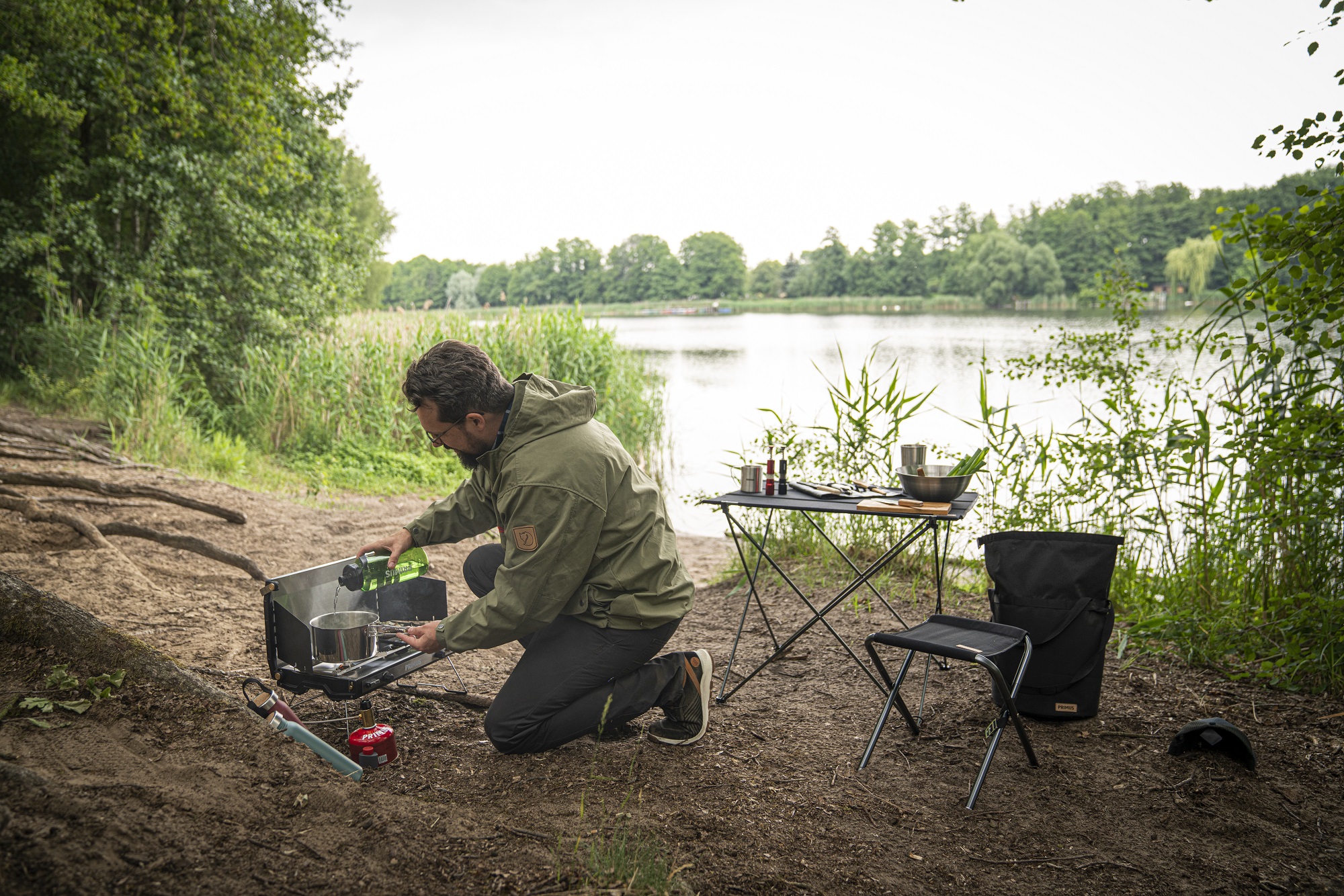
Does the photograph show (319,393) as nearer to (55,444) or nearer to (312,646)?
(55,444)

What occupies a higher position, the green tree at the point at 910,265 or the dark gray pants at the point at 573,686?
the green tree at the point at 910,265

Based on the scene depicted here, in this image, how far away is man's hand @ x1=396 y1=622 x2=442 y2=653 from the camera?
2346 mm

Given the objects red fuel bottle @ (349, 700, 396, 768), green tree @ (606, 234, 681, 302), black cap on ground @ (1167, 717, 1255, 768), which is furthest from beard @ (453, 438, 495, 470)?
green tree @ (606, 234, 681, 302)

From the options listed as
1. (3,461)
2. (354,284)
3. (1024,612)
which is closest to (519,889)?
(1024,612)

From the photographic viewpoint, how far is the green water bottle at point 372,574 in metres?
2.72

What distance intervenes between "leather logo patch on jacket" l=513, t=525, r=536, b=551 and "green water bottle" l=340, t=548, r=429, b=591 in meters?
0.65

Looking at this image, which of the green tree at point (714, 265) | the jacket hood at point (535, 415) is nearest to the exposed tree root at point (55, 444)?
the jacket hood at point (535, 415)

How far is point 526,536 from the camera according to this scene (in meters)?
2.34

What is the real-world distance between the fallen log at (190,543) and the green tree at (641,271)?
4415 cm

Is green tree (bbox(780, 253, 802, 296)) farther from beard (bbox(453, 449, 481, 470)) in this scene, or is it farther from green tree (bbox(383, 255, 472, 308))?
beard (bbox(453, 449, 481, 470))

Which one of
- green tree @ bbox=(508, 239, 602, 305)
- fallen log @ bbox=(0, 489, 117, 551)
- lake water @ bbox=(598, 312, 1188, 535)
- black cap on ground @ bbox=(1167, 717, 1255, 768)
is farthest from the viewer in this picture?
green tree @ bbox=(508, 239, 602, 305)

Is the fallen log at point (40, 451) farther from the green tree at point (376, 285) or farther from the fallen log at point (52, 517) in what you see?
the green tree at point (376, 285)

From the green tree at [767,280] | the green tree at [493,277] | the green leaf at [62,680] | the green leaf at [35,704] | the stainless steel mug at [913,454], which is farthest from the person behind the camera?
the green tree at [767,280]

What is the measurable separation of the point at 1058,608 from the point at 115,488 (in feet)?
16.1
